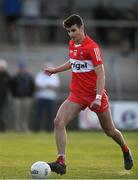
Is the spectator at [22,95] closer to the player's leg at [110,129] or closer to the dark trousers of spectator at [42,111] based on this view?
the dark trousers of spectator at [42,111]

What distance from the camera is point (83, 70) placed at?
12641 millimetres

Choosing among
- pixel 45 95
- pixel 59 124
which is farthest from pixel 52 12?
pixel 59 124

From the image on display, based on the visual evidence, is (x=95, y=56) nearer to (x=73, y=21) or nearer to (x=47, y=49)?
(x=73, y=21)

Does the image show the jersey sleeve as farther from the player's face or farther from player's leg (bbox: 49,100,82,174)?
player's leg (bbox: 49,100,82,174)

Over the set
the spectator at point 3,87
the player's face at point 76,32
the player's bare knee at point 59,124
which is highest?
the player's face at point 76,32

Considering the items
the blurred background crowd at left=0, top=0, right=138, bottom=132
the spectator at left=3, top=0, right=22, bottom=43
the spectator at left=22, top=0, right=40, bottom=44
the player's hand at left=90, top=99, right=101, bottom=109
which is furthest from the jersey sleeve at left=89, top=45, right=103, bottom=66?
the spectator at left=3, top=0, right=22, bottom=43

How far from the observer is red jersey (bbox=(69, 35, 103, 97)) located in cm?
1259

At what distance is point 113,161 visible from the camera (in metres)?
14.9

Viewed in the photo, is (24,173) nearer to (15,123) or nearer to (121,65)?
(15,123)

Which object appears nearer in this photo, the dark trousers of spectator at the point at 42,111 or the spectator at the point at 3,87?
the spectator at the point at 3,87

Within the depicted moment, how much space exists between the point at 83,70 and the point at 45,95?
41.4 feet

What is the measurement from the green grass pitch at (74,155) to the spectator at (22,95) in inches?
55.7

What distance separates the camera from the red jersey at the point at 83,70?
41.3 ft

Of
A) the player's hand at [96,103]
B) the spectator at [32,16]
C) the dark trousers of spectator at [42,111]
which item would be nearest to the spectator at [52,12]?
the spectator at [32,16]
